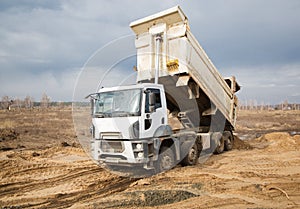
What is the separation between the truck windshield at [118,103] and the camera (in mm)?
5916

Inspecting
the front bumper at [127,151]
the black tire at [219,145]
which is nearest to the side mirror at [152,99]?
the front bumper at [127,151]

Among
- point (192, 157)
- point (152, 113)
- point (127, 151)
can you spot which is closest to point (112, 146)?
point (127, 151)

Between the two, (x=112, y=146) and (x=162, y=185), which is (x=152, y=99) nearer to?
(x=112, y=146)

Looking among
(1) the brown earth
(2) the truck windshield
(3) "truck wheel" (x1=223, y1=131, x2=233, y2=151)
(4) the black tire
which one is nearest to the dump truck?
(2) the truck windshield

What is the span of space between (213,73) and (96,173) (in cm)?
510

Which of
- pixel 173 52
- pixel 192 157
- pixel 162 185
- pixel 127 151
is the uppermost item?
pixel 173 52

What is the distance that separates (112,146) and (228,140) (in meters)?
6.26

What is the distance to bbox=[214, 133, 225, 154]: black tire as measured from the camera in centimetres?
947

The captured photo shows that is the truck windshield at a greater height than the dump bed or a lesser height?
lesser

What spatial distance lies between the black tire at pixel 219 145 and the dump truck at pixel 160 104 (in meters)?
0.38

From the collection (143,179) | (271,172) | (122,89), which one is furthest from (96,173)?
(271,172)

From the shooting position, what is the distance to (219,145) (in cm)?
970

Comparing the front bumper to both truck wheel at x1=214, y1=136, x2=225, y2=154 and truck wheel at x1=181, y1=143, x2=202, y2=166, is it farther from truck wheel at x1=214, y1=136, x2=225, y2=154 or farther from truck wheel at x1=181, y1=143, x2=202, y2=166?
truck wheel at x1=214, y1=136, x2=225, y2=154

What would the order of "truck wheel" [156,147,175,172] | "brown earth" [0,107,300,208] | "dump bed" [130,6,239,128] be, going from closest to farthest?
"brown earth" [0,107,300,208] < "truck wheel" [156,147,175,172] < "dump bed" [130,6,239,128]
